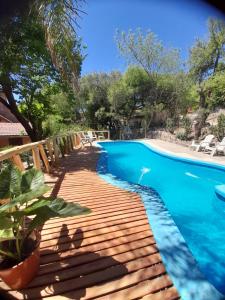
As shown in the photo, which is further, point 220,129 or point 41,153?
point 220,129

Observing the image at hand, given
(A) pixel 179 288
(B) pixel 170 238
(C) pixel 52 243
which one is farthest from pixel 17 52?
(A) pixel 179 288

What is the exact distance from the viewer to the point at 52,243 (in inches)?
102

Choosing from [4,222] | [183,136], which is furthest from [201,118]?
[4,222]

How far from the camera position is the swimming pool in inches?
125

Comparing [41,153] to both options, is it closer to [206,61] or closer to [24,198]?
[24,198]

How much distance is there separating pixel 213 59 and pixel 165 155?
9.58 m

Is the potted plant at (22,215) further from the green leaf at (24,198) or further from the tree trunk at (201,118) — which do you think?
the tree trunk at (201,118)

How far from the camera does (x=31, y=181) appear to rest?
1990 mm

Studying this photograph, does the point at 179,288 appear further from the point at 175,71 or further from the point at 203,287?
the point at 175,71

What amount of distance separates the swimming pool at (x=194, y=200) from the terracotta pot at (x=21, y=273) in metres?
2.00

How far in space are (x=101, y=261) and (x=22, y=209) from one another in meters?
1.02

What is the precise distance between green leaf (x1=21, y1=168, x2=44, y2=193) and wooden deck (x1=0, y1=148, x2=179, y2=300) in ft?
2.90

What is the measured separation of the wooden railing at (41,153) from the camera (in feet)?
11.6

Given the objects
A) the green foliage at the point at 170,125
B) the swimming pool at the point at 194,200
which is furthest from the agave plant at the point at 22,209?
the green foliage at the point at 170,125
